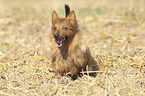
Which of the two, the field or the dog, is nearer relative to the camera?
the field

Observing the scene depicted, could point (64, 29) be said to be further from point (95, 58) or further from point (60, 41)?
point (95, 58)

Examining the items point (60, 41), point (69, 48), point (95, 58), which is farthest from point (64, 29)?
point (95, 58)

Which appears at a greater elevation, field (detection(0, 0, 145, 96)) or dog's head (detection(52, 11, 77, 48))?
dog's head (detection(52, 11, 77, 48))

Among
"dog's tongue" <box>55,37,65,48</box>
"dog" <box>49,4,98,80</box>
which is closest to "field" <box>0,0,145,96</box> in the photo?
"dog" <box>49,4,98,80</box>

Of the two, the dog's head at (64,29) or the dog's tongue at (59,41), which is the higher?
the dog's head at (64,29)

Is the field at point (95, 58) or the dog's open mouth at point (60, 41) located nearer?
the field at point (95, 58)

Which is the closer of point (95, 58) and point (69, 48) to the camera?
point (69, 48)

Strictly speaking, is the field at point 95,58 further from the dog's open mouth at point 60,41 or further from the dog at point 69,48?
the dog's open mouth at point 60,41

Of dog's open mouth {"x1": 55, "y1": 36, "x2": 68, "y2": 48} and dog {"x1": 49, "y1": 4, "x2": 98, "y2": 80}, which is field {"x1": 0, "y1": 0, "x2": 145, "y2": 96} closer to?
dog {"x1": 49, "y1": 4, "x2": 98, "y2": 80}

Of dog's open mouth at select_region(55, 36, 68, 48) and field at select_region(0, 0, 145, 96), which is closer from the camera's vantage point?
field at select_region(0, 0, 145, 96)

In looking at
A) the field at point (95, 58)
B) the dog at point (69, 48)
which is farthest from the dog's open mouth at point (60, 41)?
the field at point (95, 58)

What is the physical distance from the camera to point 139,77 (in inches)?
159

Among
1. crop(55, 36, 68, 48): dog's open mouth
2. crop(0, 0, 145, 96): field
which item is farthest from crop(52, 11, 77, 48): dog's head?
crop(0, 0, 145, 96): field

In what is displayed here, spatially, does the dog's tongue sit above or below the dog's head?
below
